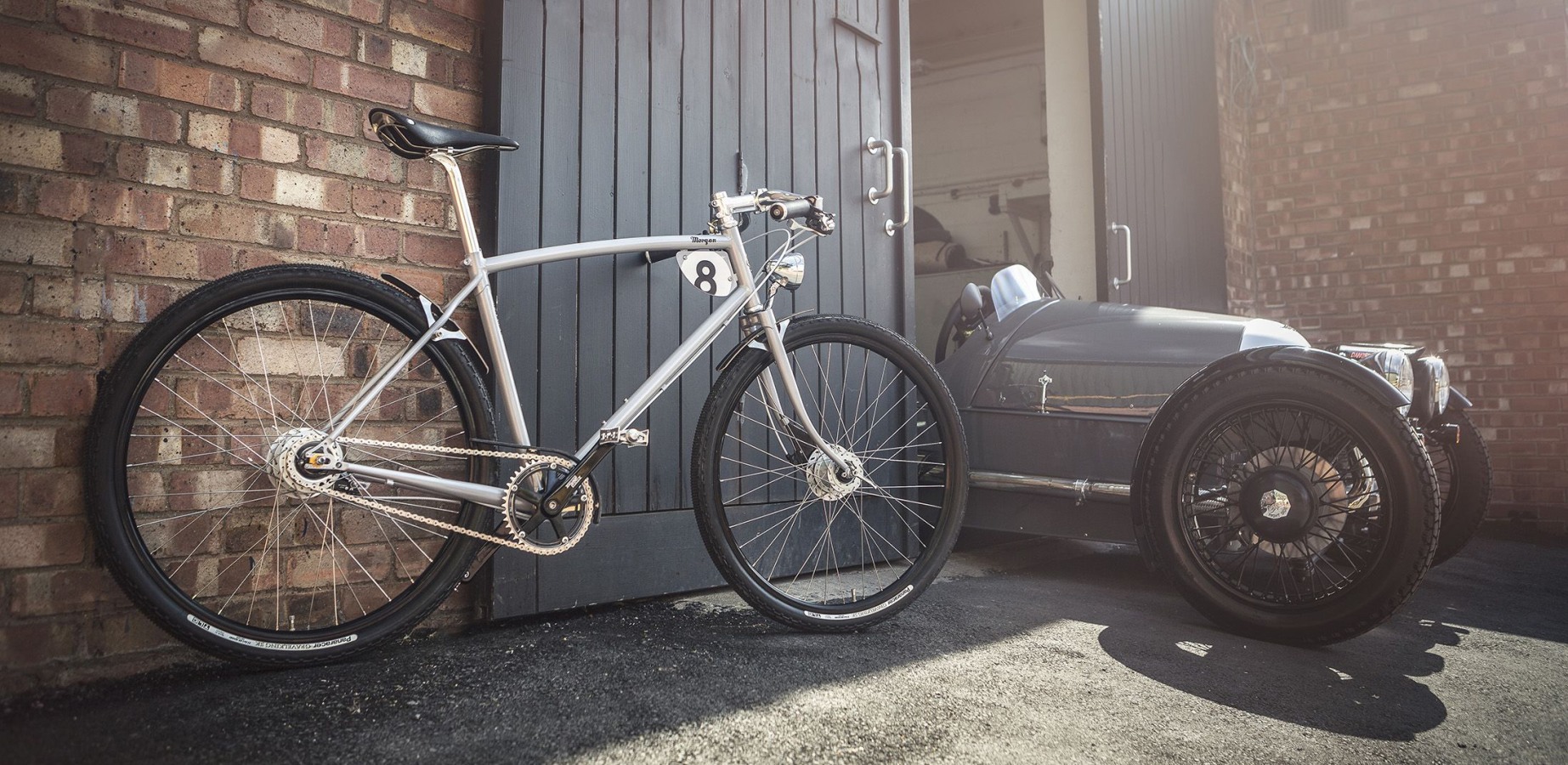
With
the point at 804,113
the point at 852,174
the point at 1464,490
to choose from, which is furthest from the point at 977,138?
the point at 1464,490

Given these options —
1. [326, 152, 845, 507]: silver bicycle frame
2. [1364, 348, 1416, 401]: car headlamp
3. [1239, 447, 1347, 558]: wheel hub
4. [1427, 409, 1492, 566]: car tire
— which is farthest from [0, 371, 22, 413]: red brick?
[1427, 409, 1492, 566]: car tire

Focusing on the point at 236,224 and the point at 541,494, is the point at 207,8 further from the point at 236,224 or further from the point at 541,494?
the point at 541,494

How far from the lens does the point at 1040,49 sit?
6.75 meters

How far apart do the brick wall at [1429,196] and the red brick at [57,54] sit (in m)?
5.72

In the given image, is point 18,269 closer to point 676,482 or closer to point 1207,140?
point 676,482

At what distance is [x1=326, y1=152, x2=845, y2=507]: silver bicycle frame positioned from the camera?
172 centimetres

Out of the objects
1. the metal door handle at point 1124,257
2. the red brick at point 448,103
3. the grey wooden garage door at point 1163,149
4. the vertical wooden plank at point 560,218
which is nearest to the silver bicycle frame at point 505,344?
the vertical wooden plank at point 560,218

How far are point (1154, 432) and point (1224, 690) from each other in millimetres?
737

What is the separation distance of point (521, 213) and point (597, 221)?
0.23 metres

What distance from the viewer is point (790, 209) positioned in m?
2.18

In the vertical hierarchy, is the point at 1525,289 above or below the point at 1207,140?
below

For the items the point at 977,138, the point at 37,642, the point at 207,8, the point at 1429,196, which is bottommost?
the point at 37,642

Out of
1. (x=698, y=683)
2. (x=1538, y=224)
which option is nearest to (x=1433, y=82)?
(x=1538, y=224)

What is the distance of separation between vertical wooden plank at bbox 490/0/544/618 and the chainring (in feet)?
0.82
